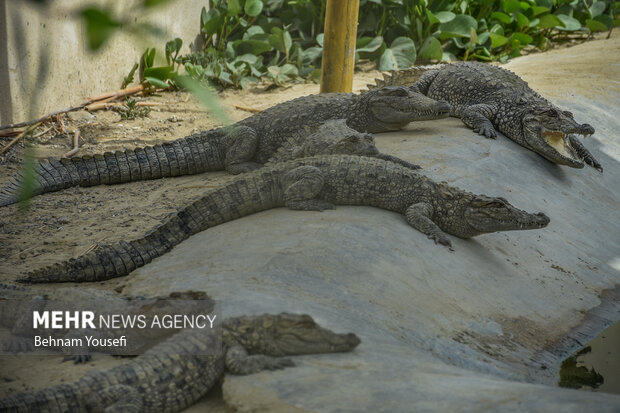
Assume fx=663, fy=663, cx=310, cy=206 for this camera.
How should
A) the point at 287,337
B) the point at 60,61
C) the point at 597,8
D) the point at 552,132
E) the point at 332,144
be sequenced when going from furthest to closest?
the point at 597,8, the point at 60,61, the point at 552,132, the point at 332,144, the point at 287,337

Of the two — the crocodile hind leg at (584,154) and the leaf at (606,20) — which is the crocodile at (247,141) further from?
the leaf at (606,20)

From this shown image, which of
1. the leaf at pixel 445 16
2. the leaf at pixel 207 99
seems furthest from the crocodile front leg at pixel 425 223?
the leaf at pixel 445 16

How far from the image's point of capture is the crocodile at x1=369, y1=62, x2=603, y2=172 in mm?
7145

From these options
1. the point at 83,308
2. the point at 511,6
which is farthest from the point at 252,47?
the point at 83,308

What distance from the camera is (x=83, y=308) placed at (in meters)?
3.53

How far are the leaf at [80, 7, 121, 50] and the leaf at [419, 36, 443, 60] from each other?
36.3ft

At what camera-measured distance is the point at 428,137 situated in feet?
22.6

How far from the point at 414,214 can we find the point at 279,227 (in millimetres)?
1048

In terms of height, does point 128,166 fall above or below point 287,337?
below

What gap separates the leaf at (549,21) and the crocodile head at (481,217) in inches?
330

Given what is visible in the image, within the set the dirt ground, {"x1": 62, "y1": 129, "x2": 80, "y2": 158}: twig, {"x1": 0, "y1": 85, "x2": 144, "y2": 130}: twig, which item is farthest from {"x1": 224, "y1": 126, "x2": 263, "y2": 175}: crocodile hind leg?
{"x1": 0, "y1": 85, "x2": 144, "y2": 130}: twig

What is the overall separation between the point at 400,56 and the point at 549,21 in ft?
10.0

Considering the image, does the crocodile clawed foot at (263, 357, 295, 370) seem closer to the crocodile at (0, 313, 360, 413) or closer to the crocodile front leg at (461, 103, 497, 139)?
the crocodile at (0, 313, 360, 413)

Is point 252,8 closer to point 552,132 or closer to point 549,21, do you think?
point 549,21
